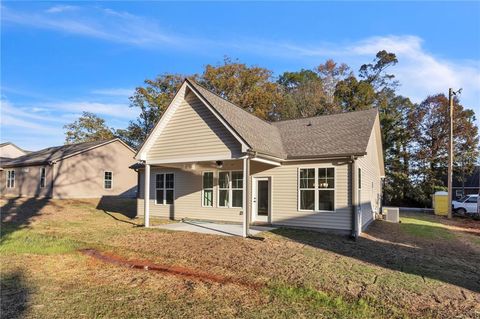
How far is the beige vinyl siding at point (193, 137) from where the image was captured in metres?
11.9

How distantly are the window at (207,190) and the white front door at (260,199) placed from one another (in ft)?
7.25

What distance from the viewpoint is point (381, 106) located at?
36344 millimetres

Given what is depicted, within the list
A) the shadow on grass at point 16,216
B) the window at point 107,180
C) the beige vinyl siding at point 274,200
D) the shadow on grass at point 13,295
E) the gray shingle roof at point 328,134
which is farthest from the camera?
the window at point 107,180

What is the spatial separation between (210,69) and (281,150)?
78.7ft

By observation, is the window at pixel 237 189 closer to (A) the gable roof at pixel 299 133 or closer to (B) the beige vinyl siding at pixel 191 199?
(B) the beige vinyl siding at pixel 191 199

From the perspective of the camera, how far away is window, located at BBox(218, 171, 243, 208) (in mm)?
14234

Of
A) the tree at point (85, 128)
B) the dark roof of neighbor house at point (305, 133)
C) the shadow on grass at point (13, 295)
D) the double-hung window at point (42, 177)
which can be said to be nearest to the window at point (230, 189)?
the dark roof of neighbor house at point (305, 133)

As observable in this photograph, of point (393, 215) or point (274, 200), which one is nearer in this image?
point (274, 200)

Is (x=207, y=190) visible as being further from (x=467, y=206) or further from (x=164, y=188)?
(x=467, y=206)

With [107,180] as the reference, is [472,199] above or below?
below

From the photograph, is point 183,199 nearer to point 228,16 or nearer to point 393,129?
point 228,16

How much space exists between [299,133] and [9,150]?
46.8m

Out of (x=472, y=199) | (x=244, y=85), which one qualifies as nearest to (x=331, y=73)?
(x=244, y=85)

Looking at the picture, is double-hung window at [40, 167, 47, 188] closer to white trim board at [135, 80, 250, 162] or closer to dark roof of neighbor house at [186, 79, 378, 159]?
white trim board at [135, 80, 250, 162]
